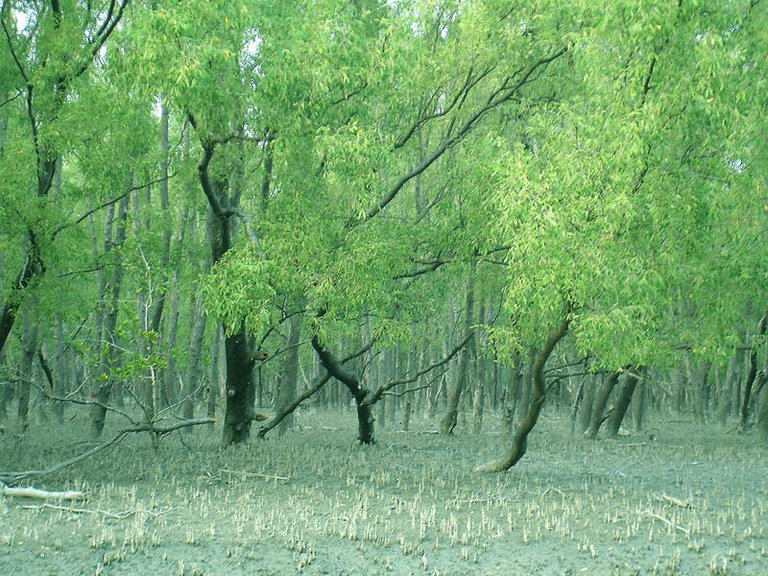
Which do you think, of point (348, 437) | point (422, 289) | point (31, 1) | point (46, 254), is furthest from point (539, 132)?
point (348, 437)

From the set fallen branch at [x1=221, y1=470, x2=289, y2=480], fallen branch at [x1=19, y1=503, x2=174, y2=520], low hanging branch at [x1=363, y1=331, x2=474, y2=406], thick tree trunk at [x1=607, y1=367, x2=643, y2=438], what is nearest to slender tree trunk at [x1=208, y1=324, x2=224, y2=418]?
low hanging branch at [x1=363, y1=331, x2=474, y2=406]

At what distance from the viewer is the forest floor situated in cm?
722

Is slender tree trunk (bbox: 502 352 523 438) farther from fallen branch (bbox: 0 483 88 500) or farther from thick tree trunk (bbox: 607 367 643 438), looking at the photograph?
fallen branch (bbox: 0 483 88 500)

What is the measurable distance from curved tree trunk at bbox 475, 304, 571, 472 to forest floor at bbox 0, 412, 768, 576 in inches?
15.0

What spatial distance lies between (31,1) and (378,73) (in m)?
Result: 7.22

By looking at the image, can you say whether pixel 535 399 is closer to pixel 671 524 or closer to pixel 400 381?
pixel 671 524

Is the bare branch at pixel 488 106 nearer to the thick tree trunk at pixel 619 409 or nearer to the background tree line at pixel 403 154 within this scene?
the background tree line at pixel 403 154

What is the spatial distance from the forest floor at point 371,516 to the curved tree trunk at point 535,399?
0.38m

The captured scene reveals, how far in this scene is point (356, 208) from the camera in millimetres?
12430

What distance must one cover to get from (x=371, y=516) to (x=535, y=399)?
163 inches

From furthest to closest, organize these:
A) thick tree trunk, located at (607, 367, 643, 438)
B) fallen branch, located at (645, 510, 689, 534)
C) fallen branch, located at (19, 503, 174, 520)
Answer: thick tree trunk, located at (607, 367, 643, 438) < fallen branch, located at (645, 510, 689, 534) < fallen branch, located at (19, 503, 174, 520)

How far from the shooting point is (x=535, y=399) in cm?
1230

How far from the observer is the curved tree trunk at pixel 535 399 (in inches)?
437

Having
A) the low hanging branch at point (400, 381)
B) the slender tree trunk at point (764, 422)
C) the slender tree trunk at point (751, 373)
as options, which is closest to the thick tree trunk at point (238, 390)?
the low hanging branch at point (400, 381)
